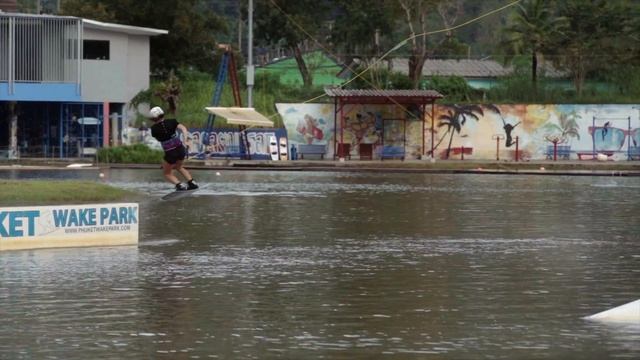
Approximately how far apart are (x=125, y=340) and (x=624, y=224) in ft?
57.5

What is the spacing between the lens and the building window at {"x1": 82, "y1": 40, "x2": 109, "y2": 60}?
65188 millimetres

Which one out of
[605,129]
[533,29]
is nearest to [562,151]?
[605,129]

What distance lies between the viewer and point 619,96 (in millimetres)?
70188

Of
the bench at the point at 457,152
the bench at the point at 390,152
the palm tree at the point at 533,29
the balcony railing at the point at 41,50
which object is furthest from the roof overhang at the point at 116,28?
the palm tree at the point at 533,29

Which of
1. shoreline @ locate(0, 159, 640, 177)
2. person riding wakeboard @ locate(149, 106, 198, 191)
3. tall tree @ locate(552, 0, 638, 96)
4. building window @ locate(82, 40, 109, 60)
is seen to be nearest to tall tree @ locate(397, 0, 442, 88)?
tall tree @ locate(552, 0, 638, 96)

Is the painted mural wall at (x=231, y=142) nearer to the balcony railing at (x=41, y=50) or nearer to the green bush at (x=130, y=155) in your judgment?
the green bush at (x=130, y=155)

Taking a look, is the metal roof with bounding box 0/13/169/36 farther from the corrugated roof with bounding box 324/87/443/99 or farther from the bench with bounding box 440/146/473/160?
the bench with bounding box 440/146/473/160

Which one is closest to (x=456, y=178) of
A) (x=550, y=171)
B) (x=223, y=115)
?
(x=550, y=171)

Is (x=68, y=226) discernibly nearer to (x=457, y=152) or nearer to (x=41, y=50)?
(x=41, y=50)

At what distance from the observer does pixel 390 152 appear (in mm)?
64938

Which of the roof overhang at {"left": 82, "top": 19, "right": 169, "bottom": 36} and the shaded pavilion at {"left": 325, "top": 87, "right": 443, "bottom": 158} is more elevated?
the roof overhang at {"left": 82, "top": 19, "right": 169, "bottom": 36}

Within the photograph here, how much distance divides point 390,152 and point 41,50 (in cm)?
1826

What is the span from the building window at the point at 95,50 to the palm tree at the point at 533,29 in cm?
2515

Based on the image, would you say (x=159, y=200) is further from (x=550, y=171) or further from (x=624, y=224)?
(x=550, y=171)
